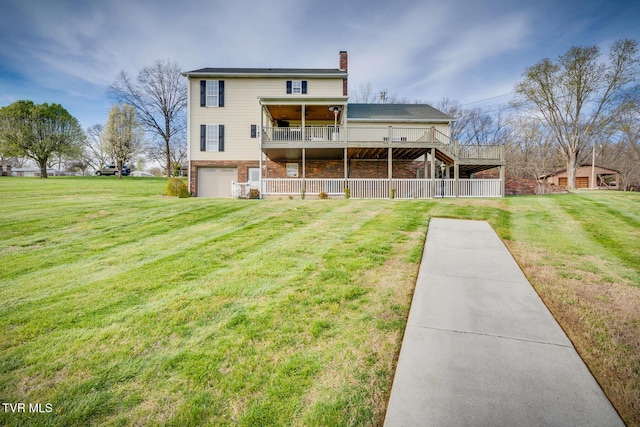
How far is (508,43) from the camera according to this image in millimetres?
18734

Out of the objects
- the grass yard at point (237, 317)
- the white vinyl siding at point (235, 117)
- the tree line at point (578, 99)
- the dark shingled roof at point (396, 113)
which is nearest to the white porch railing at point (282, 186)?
the white vinyl siding at point (235, 117)

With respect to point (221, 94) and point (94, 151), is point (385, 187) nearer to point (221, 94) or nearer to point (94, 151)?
point (221, 94)

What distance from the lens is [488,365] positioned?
2.52 m

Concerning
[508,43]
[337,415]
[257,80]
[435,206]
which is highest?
[508,43]

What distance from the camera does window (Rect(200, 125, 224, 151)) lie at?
19.2 meters

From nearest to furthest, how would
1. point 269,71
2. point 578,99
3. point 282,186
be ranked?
point 282,186 → point 269,71 → point 578,99

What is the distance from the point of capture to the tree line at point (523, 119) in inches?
1019

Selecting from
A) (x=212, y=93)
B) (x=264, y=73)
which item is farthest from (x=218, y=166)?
(x=264, y=73)

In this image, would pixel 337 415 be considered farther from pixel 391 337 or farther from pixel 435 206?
pixel 435 206

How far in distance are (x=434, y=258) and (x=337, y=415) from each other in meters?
3.87

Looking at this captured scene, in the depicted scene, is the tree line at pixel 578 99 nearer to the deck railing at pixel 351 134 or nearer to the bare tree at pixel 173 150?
the deck railing at pixel 351 134

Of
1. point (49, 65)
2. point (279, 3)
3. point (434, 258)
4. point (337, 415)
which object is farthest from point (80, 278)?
point (49, 65)

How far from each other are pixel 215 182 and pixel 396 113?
1377cm

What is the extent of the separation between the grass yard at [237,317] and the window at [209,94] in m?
14.7
